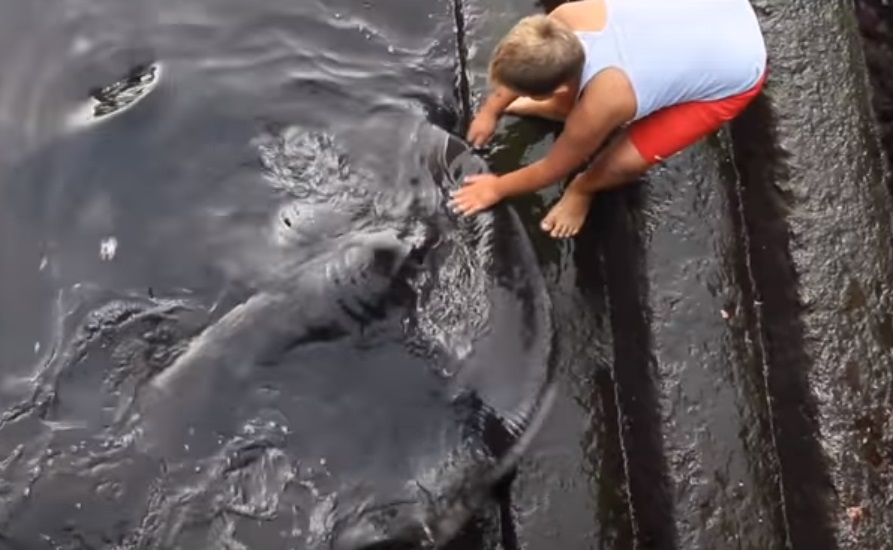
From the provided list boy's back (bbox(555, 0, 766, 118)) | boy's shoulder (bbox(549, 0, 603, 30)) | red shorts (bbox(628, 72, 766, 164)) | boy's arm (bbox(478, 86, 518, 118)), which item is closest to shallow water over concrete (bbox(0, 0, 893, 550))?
boy's arm (bbox(478, 86, 518, 118))

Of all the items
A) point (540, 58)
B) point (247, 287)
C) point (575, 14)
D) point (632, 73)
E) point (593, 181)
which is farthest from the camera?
point (247, 287)

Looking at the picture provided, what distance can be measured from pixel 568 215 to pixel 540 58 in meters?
0.74

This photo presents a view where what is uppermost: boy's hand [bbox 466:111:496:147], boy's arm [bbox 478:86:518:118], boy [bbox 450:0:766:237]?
boy [bbox 450:0:766:237]

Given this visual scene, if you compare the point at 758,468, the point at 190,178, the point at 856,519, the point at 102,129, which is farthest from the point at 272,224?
the point at 856,519

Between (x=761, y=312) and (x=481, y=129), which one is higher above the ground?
(x=481, y=129)

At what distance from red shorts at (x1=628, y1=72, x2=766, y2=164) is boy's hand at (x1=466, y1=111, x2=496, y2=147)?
1.78ft

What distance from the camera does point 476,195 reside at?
161 inches

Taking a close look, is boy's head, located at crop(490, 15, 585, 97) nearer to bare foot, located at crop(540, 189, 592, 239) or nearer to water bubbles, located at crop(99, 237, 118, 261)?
bare foot, located at crop(540, 189, 592, 239)

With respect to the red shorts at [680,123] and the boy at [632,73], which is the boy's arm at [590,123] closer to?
the boy at [632,73]

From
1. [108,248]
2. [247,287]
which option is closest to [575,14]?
[247,287]

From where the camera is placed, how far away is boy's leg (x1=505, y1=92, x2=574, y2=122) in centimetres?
407

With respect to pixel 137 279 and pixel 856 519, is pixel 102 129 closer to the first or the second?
pixel 137 279

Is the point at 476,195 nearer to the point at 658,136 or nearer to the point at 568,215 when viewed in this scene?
the point at 568,215

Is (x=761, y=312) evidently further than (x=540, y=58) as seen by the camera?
Yes
